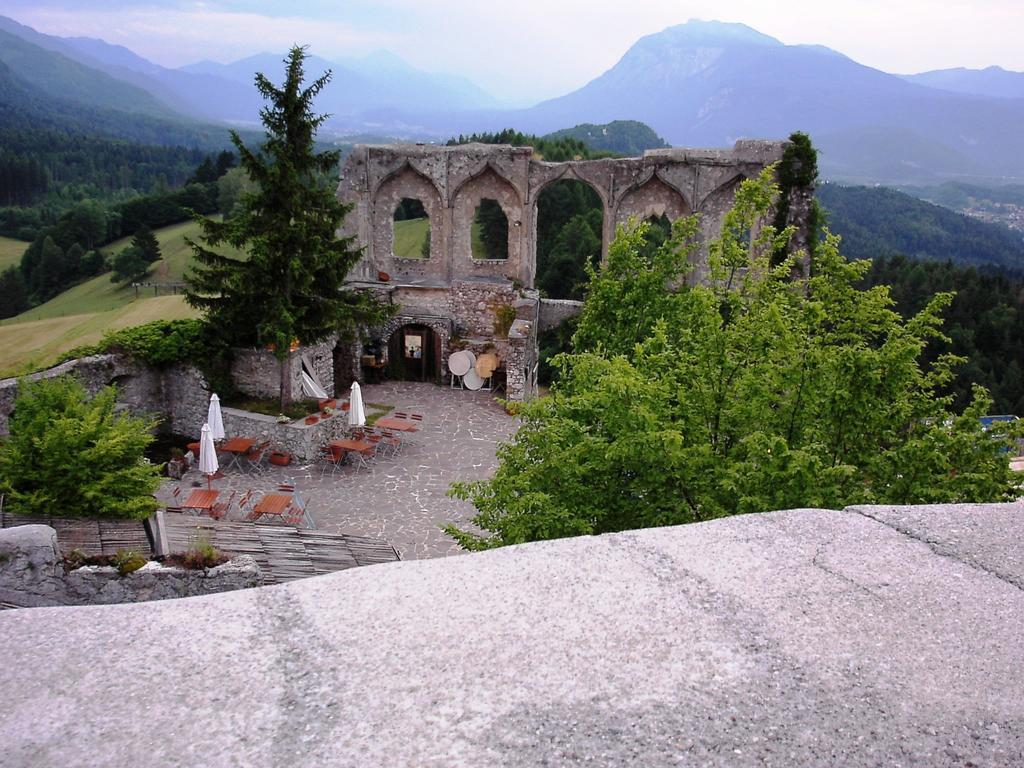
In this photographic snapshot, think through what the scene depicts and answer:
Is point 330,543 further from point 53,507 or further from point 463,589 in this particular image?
point 463,589

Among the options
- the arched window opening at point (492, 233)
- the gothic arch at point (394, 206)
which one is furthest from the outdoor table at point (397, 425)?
the arched window opening at point (492, 233)

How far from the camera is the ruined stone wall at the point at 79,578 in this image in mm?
6492

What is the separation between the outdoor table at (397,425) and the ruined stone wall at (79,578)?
10.9 m

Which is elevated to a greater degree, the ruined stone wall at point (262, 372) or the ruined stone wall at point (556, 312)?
the ruined stone wall at point (556, 312)

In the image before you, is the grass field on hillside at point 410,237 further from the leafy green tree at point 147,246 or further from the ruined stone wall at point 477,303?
the ruined stone wall at point 477,303

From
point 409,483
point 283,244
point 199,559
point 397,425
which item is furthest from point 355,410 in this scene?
point 199,559

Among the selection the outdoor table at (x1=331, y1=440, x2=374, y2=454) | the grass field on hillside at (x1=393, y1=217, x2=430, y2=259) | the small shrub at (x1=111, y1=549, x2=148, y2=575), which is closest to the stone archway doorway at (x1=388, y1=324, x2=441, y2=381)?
the outdoor table at (x1=331, y1=440, x2=374, y2=454)

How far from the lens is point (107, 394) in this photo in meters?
15.6

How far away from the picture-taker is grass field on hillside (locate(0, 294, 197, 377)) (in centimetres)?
3359

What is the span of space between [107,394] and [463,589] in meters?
14.4

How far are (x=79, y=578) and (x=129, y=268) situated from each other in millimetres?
69962

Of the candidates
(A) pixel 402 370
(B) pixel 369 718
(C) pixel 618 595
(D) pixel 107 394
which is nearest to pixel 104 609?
(B) pixel 369 718

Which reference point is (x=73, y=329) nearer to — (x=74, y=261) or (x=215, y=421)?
(x=215, y=421)

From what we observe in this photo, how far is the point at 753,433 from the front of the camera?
32.0ft
